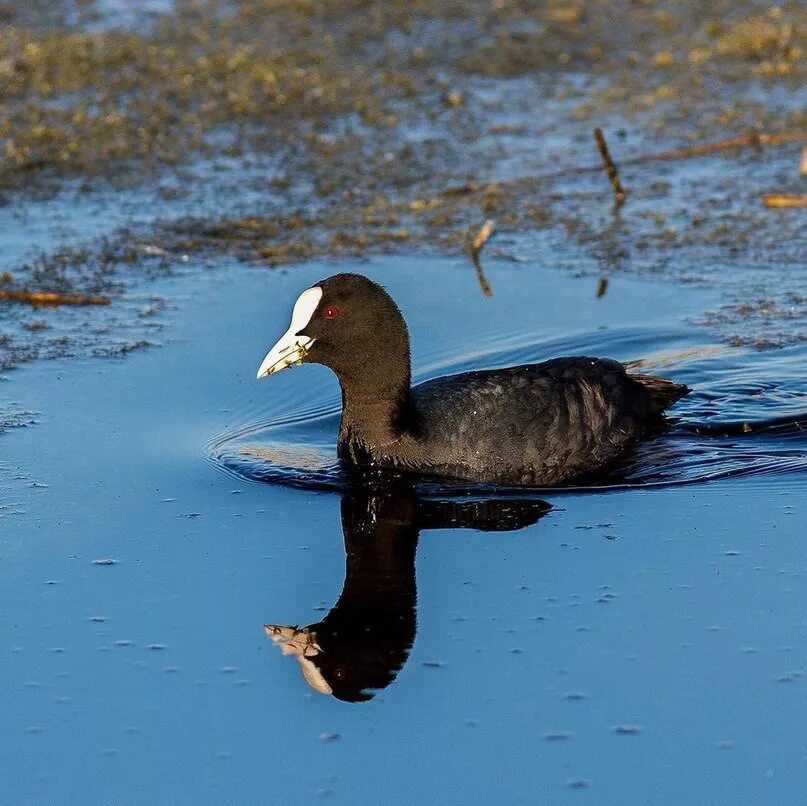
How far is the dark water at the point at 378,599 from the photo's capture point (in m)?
3.90

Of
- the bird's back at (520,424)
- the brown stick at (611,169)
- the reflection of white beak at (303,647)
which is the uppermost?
the brown stick at (611,169)

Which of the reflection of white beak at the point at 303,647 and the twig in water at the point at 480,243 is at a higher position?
the twig in water at the point at 480,243

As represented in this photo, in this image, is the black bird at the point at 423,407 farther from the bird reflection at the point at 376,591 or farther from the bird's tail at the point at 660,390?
the bird's tail at the point at 660,390

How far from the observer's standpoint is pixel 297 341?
591 cm

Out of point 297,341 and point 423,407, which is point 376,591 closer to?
point 423,407

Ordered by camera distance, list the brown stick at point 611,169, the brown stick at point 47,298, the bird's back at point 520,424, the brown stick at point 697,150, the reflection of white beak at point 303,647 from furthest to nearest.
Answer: the brown stick at point 697,150 < the brown stick at point 611,169 < the brown stick at point 47,298 < the bird's back at point 520,424 < the reflection of white beak at point 303,647

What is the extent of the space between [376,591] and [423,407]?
1.17 metres

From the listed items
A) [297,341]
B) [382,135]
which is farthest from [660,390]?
[382,135]

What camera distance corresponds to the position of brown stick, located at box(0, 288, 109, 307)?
738 centimetres

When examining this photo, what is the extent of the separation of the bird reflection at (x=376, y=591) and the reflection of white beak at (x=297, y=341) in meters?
0.54

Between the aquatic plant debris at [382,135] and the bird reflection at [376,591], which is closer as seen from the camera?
the bird reflection at [376,591]

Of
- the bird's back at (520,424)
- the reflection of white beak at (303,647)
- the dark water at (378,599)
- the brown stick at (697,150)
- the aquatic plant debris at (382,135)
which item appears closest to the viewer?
the dark water at (378,599)

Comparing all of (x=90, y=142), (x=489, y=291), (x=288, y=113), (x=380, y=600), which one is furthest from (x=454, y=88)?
(x=380, y=600)

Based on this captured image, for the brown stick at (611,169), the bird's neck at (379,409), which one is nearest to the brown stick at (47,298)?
the bird's neck at (379,409)
